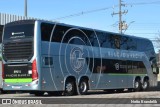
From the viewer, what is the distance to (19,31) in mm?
22703

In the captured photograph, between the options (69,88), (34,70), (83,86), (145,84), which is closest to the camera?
(34,70)

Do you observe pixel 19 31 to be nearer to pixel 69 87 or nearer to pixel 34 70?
pixel 34 70

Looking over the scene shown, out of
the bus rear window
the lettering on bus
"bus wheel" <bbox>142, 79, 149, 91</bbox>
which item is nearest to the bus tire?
"bus wheel" <bbox>142, 79, 149, 91</bbox>

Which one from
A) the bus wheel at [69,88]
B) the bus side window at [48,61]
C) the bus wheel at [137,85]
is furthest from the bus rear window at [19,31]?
the bus wheel at [137,85]

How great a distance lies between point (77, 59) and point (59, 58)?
1.64 meters

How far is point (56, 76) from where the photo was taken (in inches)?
912

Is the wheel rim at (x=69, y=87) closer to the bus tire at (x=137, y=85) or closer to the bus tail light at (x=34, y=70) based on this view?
the bus tail light at (x=34, y=70)

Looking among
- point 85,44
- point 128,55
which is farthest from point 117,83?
point 85,44

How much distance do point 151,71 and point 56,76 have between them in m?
12.5

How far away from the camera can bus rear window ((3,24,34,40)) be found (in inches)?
874

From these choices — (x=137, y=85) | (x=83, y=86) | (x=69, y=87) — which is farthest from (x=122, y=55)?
(x=69, y=87)

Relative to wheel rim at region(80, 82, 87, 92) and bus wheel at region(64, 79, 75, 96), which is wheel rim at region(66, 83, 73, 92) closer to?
bus wheel at region(64, 79, 75, 96)

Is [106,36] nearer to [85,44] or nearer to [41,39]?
[85,44]

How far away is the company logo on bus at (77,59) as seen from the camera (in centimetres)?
2441
